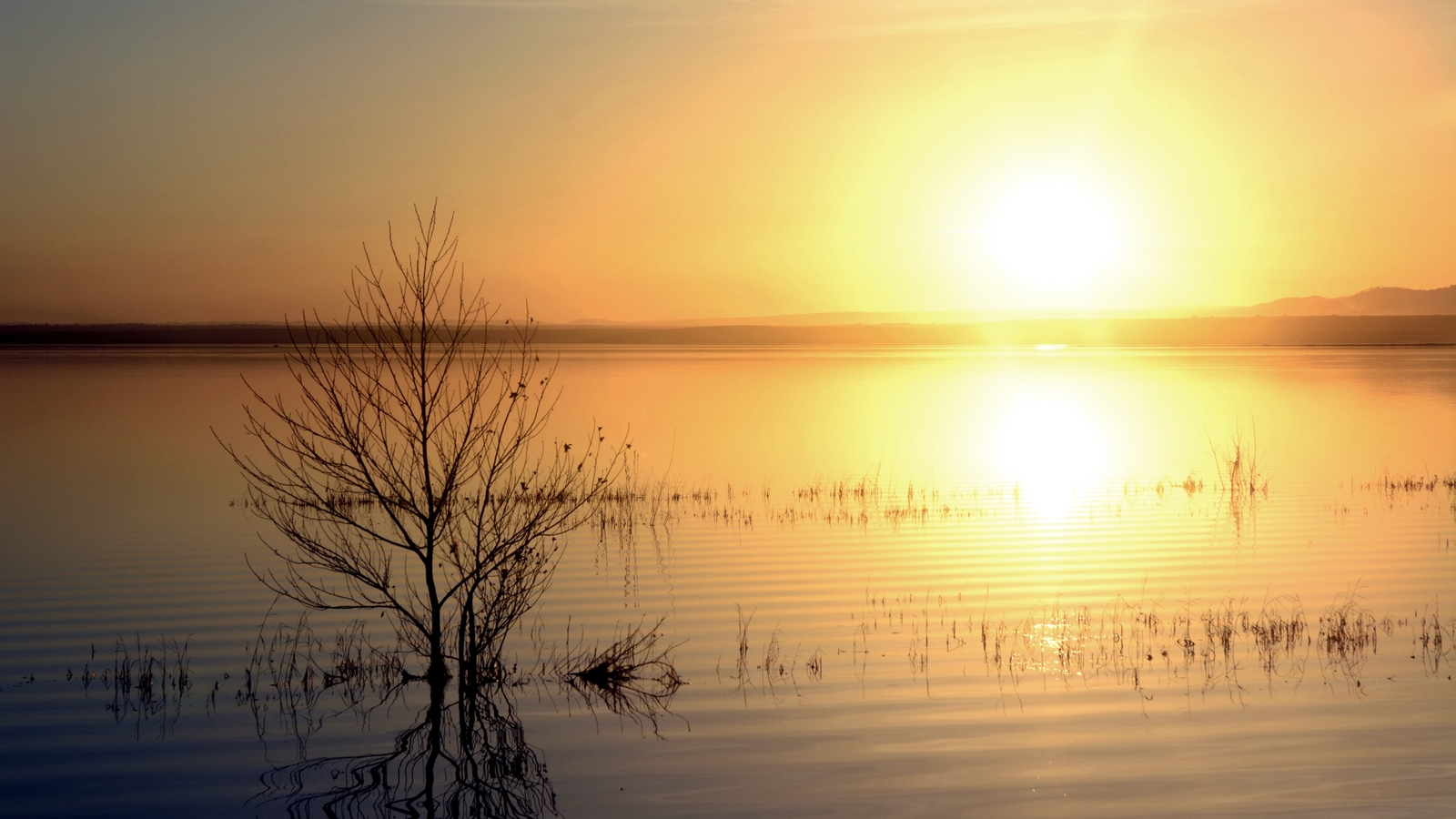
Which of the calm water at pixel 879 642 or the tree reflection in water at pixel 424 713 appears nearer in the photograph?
the tree reflection in water at pixel 424 713

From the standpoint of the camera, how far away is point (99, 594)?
14602mm

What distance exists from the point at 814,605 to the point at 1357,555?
7.91 meters

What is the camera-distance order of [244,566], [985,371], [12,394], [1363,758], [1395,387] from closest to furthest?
[1363,758] → [244,566] → [12,394] → [1395,387] → [985,371]

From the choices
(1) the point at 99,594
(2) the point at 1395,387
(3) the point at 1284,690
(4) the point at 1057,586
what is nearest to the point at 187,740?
(1) the point at 99,594

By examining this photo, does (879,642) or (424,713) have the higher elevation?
(879,642)

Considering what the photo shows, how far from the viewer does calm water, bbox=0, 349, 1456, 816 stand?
8.24 meters

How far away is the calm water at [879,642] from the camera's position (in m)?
8.24

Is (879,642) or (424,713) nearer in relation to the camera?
(424,713)

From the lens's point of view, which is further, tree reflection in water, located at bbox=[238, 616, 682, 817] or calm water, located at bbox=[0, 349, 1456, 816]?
calm water, located at bbox=[0, 349, 1456, 816]

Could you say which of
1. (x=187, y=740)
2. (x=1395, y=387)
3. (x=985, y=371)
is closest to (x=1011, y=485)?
(x=187, y=740)

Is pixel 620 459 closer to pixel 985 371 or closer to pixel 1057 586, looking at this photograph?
pixel 1057 586

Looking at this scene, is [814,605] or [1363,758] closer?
[1363,758]

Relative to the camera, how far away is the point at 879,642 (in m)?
12.1

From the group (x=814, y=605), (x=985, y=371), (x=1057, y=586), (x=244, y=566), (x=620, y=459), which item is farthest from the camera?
(x=985, y=371)
